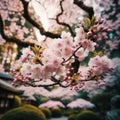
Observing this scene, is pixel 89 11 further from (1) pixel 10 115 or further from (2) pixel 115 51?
(2) pixel 115 51

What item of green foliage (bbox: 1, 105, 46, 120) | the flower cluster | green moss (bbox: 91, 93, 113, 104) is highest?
the flower cluster

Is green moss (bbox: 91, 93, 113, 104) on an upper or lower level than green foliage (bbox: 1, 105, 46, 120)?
lower

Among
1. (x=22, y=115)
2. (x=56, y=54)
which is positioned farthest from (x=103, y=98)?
(x=56, y=54)

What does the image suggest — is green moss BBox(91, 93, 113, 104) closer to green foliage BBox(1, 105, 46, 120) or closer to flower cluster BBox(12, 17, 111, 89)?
green foliage BBox(1, 105, 46, 120)

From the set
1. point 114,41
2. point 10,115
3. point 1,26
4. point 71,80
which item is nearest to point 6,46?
point 114,41

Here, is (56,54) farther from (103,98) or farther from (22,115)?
(103,98)

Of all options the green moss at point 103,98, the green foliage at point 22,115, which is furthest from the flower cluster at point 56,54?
→ the green moss at point 103,98

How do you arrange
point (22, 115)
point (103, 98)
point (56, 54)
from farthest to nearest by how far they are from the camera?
point (103, 98), point (22, 115), point (56, 54)

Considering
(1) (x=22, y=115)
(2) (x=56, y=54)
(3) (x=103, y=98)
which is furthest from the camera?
(3) (x=103, y=98)

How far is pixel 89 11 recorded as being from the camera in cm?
725

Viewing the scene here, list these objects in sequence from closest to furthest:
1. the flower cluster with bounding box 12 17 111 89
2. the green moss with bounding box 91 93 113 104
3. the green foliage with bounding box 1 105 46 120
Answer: the flower cluster with bounding box 12 17 111 89
the green foliage with bounding box 1 105 46 120
the green moss with bounding box 91 93 113 104

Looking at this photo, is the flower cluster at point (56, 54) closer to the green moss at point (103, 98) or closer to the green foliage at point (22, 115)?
the green foliage at point (22, 115)

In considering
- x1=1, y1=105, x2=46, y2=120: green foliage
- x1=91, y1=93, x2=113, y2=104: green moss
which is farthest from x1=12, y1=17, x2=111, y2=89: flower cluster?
x1=91, y1=93, x2=113, y2=104: green moss

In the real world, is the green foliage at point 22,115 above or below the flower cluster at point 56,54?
below
